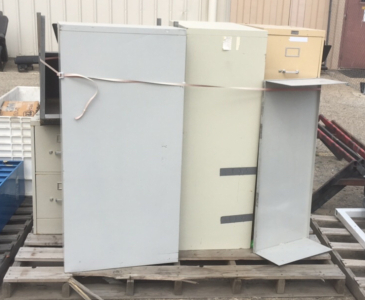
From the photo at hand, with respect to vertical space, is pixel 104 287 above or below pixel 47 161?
below

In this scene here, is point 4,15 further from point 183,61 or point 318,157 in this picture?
point 183,61

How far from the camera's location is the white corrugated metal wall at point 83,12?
9.95 m

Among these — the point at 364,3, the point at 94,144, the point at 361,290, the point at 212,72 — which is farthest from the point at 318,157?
the point at 364,3

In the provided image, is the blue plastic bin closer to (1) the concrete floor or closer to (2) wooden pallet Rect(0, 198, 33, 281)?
(2) wooden pallet Rect(0, 198, 33, 281)

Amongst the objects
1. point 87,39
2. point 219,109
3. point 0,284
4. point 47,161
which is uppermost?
point 87,39

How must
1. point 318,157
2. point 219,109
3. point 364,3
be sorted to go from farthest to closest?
point 364,3
point 318,157
point 219,109

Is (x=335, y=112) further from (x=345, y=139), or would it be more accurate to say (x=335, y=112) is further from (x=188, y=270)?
(x=188, y=270)

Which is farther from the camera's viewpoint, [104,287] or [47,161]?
[47,161]

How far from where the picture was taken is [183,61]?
269cm

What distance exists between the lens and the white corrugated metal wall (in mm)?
9953

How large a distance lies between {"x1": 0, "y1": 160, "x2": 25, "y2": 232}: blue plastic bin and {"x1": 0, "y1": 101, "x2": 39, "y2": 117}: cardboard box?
1.50 ft

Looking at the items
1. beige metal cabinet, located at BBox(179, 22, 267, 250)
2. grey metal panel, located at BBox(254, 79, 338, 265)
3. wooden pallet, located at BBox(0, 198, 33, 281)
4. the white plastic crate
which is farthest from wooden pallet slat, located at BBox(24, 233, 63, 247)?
grey metal panel, located at BBox(254, 79, 338, 265)

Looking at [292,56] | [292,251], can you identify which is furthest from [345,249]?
[292,56]

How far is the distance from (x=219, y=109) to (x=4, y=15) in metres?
8.44
